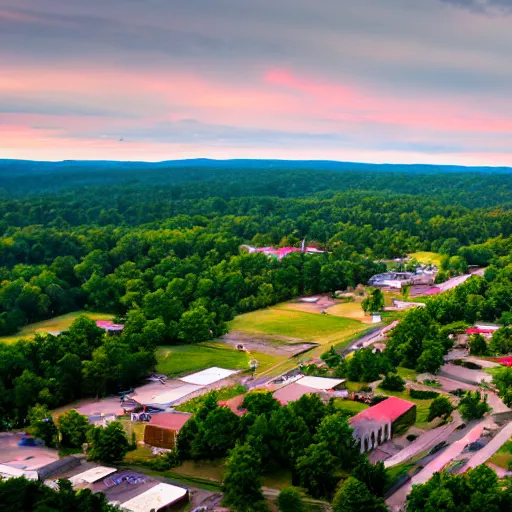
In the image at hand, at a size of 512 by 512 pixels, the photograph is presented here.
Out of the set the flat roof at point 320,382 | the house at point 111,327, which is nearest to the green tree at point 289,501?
the flat roof at point 320,382

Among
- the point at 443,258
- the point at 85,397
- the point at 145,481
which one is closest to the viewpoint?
the point at 145,481

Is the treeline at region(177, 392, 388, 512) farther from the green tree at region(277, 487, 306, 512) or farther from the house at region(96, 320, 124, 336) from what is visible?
the house at region(96, 320, 124, 336)

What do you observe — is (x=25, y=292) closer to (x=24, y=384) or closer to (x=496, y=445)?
(x=24, y=384)

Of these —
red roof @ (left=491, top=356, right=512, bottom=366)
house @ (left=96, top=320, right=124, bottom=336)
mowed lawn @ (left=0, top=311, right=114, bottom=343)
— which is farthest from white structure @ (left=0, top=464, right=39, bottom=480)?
red roof @ (left=491, top=356, right=512, bottom=366)

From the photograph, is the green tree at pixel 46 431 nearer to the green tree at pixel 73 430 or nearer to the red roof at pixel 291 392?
the green tree at pixel 73 430

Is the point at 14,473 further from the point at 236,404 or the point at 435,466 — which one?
the point at 435,466

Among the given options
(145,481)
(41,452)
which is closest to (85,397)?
(41,452)
